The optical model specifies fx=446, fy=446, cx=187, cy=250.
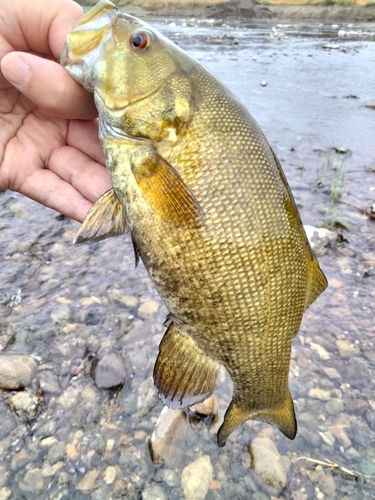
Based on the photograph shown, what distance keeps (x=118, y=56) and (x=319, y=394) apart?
2409mm

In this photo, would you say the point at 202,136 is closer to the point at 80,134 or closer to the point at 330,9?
the point at 80,134

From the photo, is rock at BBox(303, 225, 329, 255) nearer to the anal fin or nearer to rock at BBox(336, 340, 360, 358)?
rock at BBox(336, 340, 360, 358)

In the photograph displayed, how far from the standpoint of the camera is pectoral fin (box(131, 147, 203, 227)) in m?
1.80

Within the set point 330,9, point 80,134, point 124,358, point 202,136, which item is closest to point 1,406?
point 124,358

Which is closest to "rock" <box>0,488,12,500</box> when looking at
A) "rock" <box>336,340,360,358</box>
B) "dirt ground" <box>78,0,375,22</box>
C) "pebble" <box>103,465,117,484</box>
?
"pebble" <box>103,465,117,484</box>

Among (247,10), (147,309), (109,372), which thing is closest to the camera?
(109,372)

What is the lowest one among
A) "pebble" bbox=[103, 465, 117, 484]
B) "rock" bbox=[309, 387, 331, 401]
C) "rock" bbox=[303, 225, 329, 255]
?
"pebble" bbox=[103, 465, 117, 484]

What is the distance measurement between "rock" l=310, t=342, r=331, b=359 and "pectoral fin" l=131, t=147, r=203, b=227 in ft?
6.37

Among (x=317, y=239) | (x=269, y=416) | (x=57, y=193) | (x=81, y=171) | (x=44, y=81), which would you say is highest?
(x=44, y=81)

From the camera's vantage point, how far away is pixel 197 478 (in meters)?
2.51

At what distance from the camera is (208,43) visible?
1822cm

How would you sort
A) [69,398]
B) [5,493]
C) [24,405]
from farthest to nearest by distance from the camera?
[69,398], [24,405], [5,493]

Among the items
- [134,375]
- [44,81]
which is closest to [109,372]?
[134,375]

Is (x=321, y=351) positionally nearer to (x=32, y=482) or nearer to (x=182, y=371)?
(x=182, y=371)
